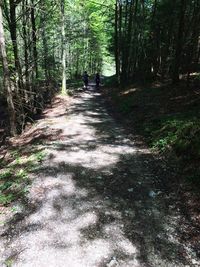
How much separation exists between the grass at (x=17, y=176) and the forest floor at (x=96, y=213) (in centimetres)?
8

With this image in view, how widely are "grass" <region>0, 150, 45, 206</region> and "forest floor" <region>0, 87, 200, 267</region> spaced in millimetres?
83

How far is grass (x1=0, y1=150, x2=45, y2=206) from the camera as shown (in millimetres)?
8203

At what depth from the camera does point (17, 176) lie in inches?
372

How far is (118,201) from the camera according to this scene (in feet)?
24.6

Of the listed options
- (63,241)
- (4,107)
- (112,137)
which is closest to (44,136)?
(112,137)

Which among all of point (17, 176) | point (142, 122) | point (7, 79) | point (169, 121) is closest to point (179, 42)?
point (142, 122)

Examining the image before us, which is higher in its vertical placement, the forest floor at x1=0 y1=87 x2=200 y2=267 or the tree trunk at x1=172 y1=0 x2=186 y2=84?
the tree trunk at x1=172 y1=0 x2=186 y2=84

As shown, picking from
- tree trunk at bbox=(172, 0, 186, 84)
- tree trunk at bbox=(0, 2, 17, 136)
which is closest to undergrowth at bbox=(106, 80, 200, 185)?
tree trunk at bbox=(172, 0, 186, 84)

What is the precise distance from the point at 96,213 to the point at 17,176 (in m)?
3.62

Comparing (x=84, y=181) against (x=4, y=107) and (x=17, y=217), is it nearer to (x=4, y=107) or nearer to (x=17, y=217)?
(x=17, y=217)

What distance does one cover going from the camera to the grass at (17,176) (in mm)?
8203

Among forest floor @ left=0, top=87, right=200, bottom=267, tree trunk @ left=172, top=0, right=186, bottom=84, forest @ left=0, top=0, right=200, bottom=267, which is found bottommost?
forest floor @ left=0, top=87, right=200, bottom=267

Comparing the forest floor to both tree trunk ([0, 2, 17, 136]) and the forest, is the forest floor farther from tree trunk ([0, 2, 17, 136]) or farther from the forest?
tree trunk ([0, 2, 17, 136])

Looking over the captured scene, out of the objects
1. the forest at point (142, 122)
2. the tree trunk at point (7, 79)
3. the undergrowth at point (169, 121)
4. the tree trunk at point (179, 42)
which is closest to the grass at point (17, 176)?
the forest at point (142, 122)
